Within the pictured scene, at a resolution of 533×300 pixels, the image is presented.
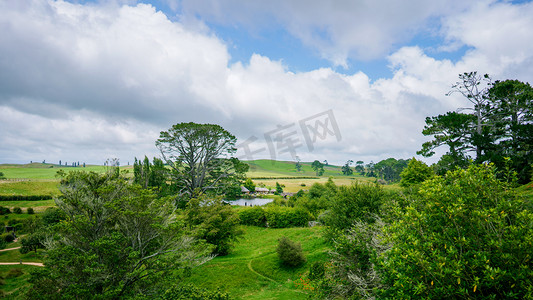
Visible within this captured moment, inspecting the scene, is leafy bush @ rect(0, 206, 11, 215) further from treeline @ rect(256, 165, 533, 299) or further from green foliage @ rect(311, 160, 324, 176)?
green foliage @ rect(311, 160, 324, 176)

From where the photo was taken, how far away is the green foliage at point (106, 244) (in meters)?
9.03

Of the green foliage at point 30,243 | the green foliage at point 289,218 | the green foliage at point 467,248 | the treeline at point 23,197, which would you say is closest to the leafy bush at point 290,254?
the green foliage at point 467,248

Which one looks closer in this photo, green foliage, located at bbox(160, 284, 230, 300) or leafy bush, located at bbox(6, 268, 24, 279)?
green foliage, located at bbox(160, 284, 230, 300)

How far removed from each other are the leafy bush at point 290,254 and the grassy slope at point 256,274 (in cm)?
42

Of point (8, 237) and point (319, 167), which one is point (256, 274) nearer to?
point (8, 237)

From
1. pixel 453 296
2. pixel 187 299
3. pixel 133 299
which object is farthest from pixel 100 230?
pixel 453 296

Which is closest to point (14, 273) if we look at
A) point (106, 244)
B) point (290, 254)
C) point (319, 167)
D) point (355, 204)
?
point (106, 244)

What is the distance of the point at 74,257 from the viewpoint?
9039 mm

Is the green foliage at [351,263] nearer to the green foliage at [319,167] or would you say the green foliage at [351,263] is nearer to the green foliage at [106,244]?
the green foliage at [106,244]

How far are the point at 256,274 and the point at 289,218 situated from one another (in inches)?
566

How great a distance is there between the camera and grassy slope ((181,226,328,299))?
48.1 ft

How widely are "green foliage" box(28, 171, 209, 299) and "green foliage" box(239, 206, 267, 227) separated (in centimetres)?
2154

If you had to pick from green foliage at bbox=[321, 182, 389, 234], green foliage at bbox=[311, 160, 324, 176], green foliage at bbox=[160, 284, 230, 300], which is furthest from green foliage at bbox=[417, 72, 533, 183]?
green foliage at bbox=[311, 160, 324, 176]

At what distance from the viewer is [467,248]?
4.78 m
